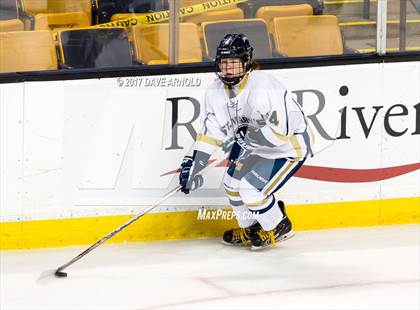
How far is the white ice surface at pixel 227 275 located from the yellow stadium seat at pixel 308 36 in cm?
95

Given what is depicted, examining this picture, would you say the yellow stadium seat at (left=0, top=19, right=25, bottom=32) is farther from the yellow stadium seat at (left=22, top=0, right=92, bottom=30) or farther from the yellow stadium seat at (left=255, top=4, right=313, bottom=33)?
the yellow stadium seat at (left=255, top=4, right=313, bottom=33)

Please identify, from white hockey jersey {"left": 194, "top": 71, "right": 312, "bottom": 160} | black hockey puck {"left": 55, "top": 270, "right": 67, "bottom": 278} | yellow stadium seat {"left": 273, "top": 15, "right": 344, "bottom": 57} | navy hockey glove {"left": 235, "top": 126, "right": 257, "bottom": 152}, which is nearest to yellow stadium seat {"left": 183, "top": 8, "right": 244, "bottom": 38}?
yellow stadium seat {"left": 273, "top": 15, "right": 344, "bottom": 57}

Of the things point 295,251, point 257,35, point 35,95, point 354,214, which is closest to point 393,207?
point 354,214

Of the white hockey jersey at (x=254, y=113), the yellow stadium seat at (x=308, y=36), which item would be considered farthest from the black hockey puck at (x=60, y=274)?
the yellow stadium seat at (x=308, y=36)

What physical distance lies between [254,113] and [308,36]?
32.1 inches

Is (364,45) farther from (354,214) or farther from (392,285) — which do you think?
(392,285)

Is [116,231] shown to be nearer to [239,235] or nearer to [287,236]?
[239,235]

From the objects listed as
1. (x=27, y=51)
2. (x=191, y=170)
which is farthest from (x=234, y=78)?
(x=27, y=51)

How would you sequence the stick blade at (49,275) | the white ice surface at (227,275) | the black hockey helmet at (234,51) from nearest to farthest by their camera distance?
the white ice surface at (227,275), the stick blade at (49,275), the black hockey helmet at (234,51)

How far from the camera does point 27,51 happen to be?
5.86 meters

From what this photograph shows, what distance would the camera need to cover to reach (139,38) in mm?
6105

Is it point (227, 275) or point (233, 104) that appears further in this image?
point (233, 104)

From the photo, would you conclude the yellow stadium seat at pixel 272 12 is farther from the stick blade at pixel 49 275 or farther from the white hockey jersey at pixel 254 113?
the stick blade at pixel 49 275

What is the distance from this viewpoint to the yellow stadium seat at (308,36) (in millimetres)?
6340
